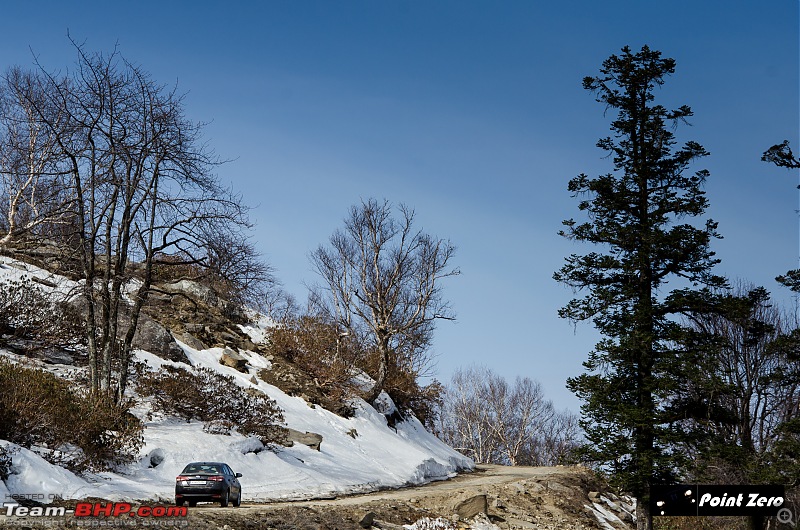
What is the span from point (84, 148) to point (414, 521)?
15775mm

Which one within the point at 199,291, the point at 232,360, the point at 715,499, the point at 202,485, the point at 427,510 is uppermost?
the point at 199,291

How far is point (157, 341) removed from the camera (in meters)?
27.6

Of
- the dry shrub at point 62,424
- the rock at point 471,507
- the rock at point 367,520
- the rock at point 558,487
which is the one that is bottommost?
the rock at point 367,520

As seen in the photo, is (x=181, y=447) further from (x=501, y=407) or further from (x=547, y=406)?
(x=547, y=406)

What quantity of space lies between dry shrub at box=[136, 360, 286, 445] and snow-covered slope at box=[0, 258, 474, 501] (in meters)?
0.51

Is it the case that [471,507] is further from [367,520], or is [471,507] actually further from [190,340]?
[190,340]

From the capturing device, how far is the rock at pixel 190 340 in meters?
30.6

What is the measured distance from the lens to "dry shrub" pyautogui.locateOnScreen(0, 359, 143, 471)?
15765 mm

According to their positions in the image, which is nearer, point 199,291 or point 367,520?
point 367,520

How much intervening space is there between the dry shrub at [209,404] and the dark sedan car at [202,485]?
20.3 feet

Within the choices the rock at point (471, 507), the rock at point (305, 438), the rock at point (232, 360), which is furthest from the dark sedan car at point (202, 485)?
the rock at point (232, 360)

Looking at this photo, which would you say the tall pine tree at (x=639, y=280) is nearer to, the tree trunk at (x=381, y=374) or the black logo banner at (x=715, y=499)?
the black logo banner at (x=715, y=499)

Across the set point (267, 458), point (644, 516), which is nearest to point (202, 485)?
point (267, 458)

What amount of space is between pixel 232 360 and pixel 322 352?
6.29m
